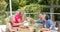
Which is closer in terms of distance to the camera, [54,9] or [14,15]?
[14,15]

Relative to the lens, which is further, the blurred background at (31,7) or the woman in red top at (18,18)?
the blurred background at (31,7)

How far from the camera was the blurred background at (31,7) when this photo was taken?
10.2ft

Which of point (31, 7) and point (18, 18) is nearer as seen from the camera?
point (18, 18)

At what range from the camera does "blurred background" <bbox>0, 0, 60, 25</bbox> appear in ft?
10.2

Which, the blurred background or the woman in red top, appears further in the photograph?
the blurred background

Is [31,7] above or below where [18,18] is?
above

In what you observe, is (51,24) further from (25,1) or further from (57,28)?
(25,1)

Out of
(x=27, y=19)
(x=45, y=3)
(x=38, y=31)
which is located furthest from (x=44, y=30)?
(x=45, y=3)

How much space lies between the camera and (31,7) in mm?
3189

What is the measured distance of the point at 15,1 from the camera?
314 centimetres

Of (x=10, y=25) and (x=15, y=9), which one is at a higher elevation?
(x=15, y=9)

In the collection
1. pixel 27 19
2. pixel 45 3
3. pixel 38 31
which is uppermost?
pixel 45 3

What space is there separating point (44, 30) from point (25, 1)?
63 cm

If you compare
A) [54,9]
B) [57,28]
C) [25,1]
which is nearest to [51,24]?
[57,28]
